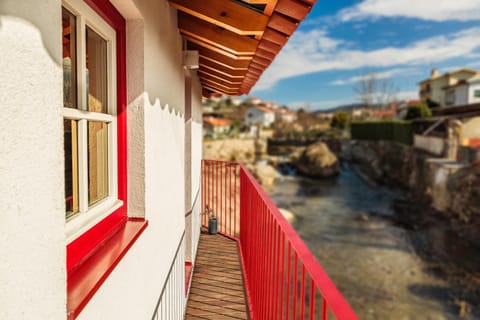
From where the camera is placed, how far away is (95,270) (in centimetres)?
117

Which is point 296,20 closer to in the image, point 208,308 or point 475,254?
point 208,308

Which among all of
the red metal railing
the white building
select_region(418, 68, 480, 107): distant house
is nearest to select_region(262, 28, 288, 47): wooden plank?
the red metal railing

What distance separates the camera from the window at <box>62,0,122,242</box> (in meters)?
1.25

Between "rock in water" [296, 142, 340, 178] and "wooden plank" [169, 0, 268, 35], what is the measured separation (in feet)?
104

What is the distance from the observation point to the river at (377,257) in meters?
11.9

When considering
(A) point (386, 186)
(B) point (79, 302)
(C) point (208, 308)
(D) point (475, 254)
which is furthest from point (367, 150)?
(B) point (79, 302)

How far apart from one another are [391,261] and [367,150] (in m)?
23.8

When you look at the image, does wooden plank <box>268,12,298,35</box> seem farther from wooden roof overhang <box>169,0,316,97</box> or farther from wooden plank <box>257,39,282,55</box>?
wooden plank <box>257,39,282,55</box>

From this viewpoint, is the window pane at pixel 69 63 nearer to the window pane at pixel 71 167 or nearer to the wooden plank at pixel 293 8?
the window pane at pixel 71 167

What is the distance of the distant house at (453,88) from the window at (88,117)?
150ft

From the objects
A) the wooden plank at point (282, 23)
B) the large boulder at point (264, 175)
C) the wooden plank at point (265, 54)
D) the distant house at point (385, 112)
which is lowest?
the large boulder at point (264, 175)

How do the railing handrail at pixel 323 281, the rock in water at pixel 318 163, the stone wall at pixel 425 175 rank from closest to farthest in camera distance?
the railing handrail at pixel 323 281, the stone wall at pixel 425 175, the rock in water at pixel 318 163

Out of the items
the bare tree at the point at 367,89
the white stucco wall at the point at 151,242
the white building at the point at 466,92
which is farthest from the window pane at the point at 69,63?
the bare tree at the point at 367,89

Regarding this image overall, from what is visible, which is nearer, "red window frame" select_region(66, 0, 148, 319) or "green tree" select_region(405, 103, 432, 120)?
"red window frame" select_region(66, 0, 148, 319)
